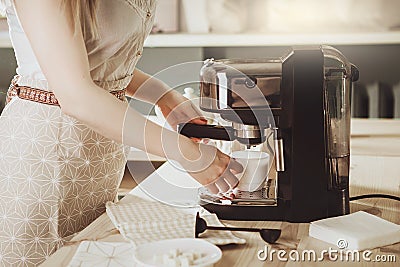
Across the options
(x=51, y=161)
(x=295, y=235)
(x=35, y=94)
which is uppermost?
(x=35, y=94)

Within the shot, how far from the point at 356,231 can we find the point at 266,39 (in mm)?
1856

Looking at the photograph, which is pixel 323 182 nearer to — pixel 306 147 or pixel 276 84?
pixel 306 147

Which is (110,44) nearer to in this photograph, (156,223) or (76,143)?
(76,143)

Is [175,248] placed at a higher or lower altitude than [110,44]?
lower

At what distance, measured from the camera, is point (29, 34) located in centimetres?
126

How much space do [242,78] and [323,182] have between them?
0.83 ft

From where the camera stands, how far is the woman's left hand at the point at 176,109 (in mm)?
1683

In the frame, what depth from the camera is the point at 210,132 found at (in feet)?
4.48

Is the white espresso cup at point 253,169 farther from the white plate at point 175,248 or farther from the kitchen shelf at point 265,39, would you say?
the kitchen shelf at point 265,39

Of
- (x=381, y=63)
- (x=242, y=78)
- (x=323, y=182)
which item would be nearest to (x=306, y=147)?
(x=323, y=182)

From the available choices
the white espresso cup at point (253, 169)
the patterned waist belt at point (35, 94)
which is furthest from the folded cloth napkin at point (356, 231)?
the patterned waist belt at point (35, 94)

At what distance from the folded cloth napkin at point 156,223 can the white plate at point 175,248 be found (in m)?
0.07

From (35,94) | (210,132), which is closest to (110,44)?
(35,94)

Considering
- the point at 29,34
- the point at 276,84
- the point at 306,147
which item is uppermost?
the point at 29,34
